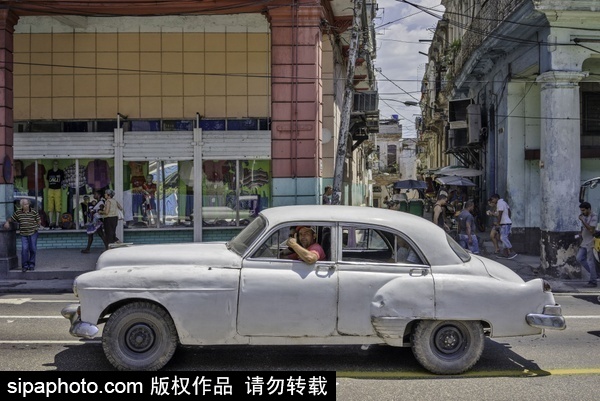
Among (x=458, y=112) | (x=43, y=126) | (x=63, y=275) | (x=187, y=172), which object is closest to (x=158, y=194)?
(x=187, y=172)

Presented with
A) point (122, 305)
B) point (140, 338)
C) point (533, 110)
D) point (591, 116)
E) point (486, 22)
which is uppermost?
point (486, 22)

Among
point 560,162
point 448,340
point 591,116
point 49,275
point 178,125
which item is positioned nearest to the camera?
point 448,340

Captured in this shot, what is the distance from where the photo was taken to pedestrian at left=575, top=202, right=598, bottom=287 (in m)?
12.9

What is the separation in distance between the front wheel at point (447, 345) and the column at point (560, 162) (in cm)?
846

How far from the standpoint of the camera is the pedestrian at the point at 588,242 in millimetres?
12891

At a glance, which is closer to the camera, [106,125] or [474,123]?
[106,125]

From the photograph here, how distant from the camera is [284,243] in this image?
6.64 metres

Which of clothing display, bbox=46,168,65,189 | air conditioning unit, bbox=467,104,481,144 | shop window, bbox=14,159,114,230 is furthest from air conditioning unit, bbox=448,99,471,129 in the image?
clothing display, bbox=46,168,65,189

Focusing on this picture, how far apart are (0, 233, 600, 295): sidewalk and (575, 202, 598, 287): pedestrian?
332 millimetres

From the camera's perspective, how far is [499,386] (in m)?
6.11

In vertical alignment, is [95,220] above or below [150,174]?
below

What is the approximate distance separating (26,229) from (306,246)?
8.50m

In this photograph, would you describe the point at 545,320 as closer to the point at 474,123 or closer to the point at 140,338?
the point at 140,338

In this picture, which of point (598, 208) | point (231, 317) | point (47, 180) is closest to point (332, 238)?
point (231, 317)
